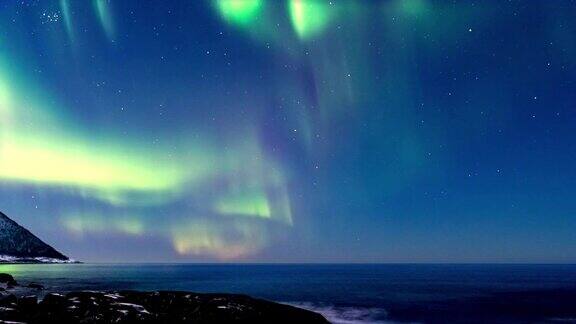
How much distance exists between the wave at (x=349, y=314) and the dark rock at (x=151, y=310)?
13.0m

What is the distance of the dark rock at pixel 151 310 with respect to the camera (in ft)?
86.9

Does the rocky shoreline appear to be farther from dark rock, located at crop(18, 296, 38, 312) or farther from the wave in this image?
the wave

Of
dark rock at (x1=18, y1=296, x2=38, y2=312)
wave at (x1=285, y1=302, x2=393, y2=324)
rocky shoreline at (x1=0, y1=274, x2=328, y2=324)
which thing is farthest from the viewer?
wave at (x1=285, y1=302, x2=393, y2=324)

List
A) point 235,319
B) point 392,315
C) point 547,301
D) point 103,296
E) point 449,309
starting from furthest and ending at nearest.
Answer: point 547,301
point 449,309
point 392,315
point 103,296
point 235,319

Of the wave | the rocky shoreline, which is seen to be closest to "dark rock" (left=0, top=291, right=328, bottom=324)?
the rocky shoreline

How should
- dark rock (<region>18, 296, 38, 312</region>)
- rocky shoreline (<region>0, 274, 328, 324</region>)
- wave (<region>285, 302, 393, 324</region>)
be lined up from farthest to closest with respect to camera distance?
wave (<region>285, 302, 393, 324</region>) < dark rock (<region>18, 296, 38, 312</region>) < rocky shoreline (<region>0, 274, 328, 324</region>)

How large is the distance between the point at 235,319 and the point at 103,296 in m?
10.6

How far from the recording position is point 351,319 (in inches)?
1796

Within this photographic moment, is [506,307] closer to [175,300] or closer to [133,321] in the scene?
[175,300]

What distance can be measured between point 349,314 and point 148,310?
89.2 ft

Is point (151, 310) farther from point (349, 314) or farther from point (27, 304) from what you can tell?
point (349, 314)

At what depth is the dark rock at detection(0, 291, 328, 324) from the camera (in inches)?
1043

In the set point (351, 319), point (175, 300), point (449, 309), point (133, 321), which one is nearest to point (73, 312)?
point (133, 321)

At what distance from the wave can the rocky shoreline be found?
→ 507 inches
